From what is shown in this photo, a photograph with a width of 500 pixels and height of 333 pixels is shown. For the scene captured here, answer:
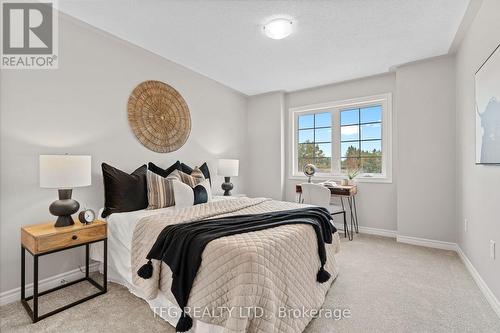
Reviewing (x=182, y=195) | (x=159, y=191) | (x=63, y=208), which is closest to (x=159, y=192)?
(x=159, y=191)

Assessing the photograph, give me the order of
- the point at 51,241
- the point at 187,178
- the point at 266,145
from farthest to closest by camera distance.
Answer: the point at 266,145 < the point at 187,178 < the point at 51,241

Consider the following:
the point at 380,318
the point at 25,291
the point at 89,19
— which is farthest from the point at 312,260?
the point at 89,19

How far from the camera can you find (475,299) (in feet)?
6.57

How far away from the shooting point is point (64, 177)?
190cm

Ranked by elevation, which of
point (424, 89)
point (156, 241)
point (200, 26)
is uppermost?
point (200, 26)

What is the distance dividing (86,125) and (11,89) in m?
0.60

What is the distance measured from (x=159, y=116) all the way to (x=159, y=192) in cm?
111

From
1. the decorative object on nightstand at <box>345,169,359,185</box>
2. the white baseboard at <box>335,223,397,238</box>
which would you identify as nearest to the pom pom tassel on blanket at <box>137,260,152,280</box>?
the decorative object on nightstand at <box>345,169,359,185</box>

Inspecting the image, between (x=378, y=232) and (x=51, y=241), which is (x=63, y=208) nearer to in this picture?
(x=51, y=241)

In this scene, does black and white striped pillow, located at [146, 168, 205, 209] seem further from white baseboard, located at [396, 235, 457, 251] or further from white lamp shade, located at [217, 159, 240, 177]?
white baseboard, located at [396, 235, 457, 251]

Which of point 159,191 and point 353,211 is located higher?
point 159,191

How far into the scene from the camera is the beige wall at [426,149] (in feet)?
10.3

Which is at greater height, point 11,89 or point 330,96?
point 330,96

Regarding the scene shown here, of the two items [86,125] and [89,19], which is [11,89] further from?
[89,19]
